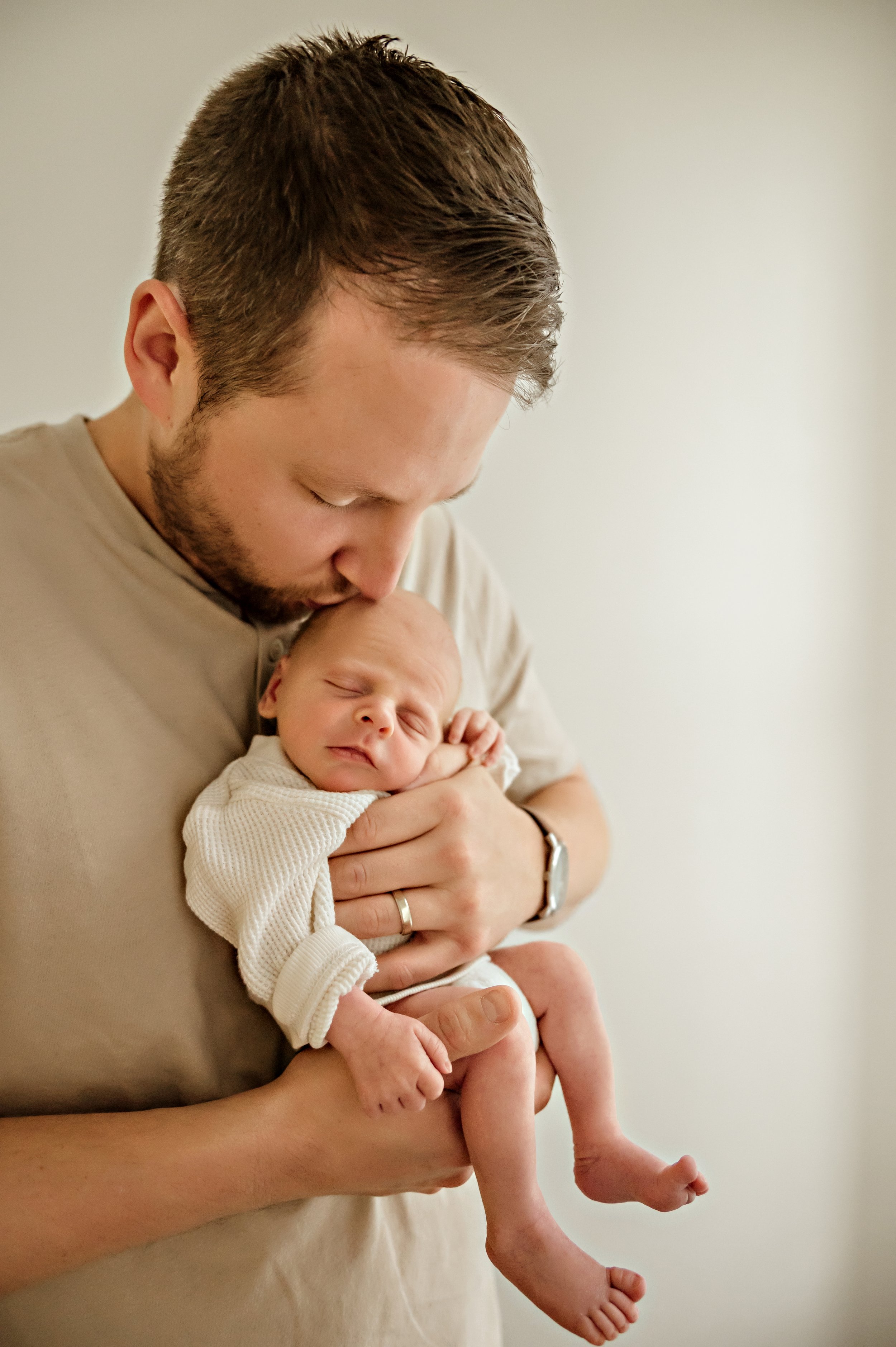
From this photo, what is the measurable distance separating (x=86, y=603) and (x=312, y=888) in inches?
16.4

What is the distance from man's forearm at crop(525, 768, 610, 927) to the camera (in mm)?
1425

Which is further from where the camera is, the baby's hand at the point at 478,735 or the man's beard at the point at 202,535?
the baby's hand at the point at 478,735

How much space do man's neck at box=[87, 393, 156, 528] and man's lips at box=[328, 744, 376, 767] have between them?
354 mm

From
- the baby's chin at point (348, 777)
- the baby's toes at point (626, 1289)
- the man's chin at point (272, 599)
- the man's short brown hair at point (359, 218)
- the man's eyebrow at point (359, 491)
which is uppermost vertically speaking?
the man's short brown hair at point (359, 218)

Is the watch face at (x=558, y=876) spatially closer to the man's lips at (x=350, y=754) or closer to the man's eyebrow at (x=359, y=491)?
the man's lips at (x=350, y=754)

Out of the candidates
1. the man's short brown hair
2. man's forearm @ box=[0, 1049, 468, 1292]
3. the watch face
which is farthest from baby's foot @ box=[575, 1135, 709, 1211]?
the man's short brown hair

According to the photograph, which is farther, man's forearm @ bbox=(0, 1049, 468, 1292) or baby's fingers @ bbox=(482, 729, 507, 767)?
baby's fingers @ bbox=(482, 729, 507, 767)

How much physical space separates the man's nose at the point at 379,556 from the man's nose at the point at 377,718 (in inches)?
5.6

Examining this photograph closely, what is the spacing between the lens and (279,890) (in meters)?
1.02

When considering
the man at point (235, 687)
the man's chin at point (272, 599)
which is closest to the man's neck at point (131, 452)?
the man at point (235, 687)

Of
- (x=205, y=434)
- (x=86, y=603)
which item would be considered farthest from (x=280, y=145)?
(x=86, y=603)

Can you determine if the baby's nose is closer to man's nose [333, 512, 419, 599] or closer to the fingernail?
man's nose [333, 512, 419, 599]

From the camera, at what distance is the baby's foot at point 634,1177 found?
1046 mm

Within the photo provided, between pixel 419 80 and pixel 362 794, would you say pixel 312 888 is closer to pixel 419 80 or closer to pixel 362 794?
pixel 362 794
